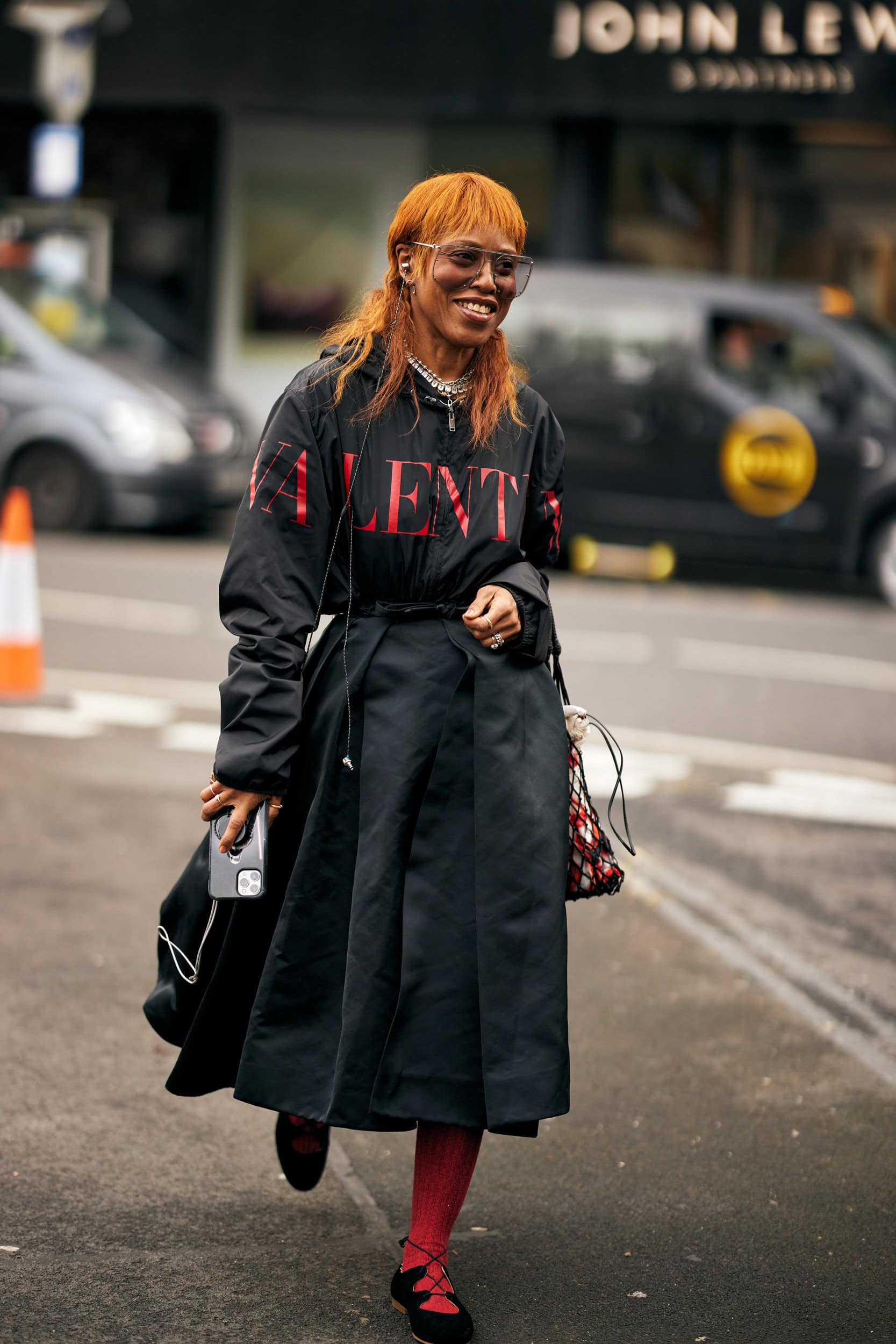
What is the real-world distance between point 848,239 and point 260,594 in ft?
55.2

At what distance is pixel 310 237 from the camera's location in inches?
790

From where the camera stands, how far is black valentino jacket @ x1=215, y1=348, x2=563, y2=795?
3105 mm

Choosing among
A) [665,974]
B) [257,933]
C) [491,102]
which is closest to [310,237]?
[491,102]

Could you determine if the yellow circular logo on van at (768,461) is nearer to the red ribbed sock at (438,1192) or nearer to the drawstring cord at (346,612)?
the drawstring cord at (346,612)

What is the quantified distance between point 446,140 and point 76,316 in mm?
6230

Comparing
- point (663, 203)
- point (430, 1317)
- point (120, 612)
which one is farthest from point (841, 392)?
point (430, 1317)

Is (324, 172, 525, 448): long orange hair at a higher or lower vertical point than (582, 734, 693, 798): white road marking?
higher

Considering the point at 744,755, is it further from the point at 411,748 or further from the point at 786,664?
the point at 411,748

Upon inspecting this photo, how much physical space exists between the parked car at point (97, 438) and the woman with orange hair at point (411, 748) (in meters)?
10.8

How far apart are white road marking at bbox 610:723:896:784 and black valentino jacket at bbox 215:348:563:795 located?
15.1 ft

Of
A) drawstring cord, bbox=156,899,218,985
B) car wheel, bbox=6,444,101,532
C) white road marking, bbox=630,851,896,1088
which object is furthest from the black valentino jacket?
car wheel, bbox=6,444,101,532

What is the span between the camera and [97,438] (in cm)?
1374

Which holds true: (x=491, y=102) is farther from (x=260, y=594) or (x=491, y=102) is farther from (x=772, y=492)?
(x=260, y=594)

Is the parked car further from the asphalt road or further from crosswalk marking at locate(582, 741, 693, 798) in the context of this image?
crosswalk marking at locate(582, 741, 693, 798)
